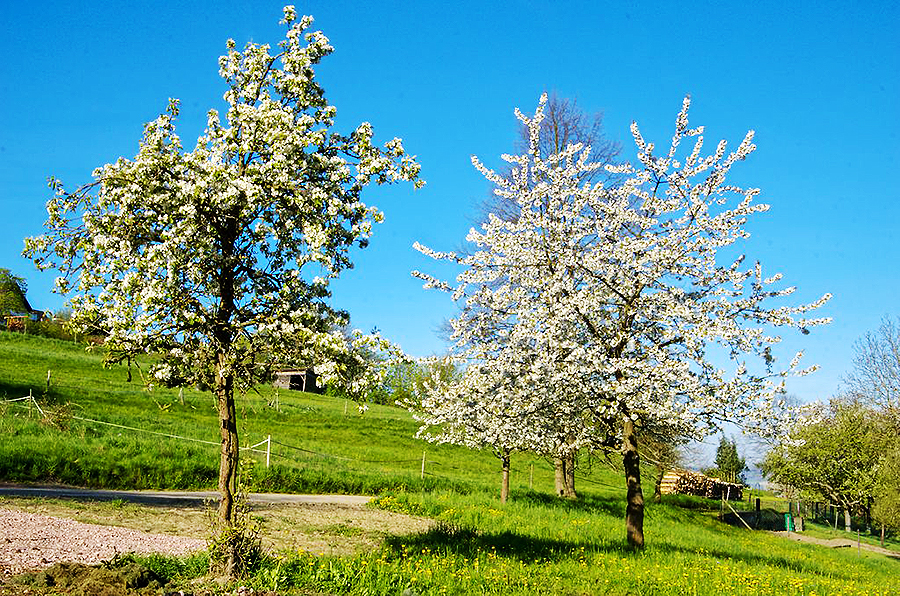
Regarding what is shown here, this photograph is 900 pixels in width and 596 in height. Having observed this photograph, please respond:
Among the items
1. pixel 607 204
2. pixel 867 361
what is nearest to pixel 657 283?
pixel 607 204

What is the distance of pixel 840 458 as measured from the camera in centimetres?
4769

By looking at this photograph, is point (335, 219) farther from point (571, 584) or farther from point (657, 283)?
point (657, 283)

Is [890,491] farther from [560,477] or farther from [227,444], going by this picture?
[227,444]

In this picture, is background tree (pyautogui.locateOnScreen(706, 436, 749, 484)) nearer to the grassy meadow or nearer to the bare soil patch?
the grassy meadow

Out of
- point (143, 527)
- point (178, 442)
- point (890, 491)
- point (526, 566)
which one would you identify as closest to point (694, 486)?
point (890, 491)

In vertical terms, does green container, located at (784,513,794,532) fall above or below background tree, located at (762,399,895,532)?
below

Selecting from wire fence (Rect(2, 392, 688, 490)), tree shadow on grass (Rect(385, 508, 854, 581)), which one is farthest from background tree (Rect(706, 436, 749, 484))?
tree shadow on grass (Rect(385, 508, 854, 581))

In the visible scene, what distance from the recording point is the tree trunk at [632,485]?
14.9 m

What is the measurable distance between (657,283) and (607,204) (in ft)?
6.87

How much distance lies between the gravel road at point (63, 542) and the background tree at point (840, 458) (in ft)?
Answer: 144

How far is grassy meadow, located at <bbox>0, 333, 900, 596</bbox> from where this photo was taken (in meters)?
9.52

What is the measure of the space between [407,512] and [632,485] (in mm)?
6851

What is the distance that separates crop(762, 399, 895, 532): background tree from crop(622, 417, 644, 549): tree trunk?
34.4 metres

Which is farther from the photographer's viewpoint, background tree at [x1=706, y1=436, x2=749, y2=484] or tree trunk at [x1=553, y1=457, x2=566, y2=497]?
background tree at [x1=706, y1=436, x2=749, y2=484]
